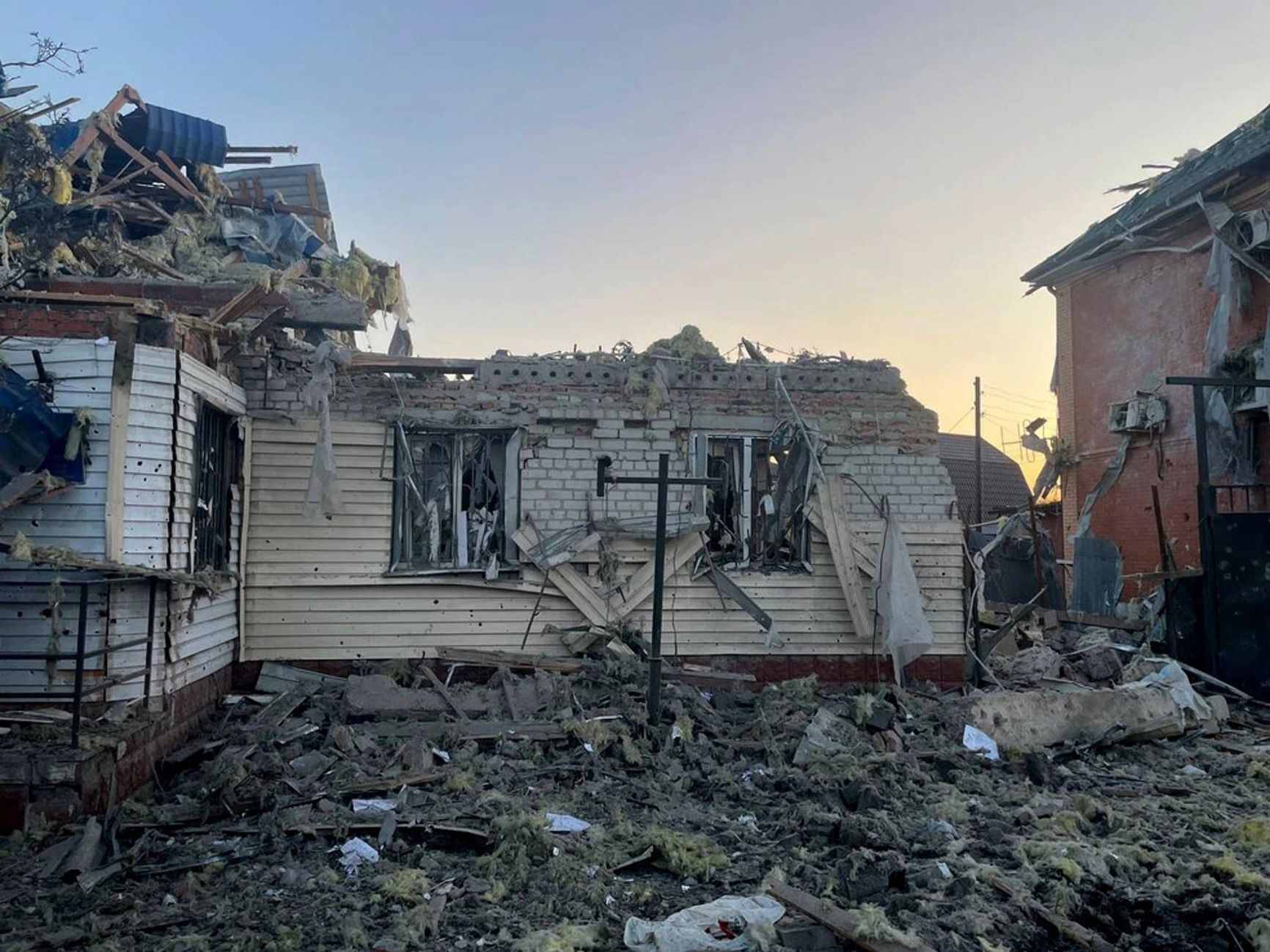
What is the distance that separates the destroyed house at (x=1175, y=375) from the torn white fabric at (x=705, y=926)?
776cm

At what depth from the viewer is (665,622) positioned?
9109 millimetres

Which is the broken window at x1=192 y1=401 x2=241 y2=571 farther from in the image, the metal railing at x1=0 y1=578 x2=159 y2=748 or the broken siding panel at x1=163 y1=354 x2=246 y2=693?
the metal railing at x1=0 y1=578 x2=159 y2=748

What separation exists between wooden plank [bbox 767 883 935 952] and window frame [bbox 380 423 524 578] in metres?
5.06

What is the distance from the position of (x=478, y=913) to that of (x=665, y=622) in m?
4.84

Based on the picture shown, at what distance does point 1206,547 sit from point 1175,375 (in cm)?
639

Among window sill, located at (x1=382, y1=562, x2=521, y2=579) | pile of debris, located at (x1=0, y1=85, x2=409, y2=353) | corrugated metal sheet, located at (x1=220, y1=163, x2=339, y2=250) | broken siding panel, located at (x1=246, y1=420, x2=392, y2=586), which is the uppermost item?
corrugated metal sheet, located at (x1=220, y1=163, x2=339, y2=250)

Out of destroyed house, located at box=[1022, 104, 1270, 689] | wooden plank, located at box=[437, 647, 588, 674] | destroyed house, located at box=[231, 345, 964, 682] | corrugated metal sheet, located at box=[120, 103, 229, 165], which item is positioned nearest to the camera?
wooden plank, located at box=[437, 647, 588, 674]

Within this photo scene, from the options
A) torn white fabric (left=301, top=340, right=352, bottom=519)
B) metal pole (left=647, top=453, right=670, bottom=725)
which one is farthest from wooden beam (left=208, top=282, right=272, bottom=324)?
metal pole (left=647, top=453, right=670, bottom=725)

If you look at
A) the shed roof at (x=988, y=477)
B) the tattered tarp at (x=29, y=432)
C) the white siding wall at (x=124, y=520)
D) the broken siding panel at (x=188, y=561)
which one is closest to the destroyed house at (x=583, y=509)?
the broken siding panel at (x=188, y=561)

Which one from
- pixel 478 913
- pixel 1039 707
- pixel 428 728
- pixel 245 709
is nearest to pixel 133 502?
pixel 245 709

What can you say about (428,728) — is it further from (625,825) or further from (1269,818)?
(1269,818)

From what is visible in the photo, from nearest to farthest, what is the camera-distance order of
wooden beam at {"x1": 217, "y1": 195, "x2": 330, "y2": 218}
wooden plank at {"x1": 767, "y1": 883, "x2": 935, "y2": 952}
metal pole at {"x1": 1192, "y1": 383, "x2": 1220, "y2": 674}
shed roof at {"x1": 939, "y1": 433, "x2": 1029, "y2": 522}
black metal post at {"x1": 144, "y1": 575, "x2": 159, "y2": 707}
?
wooden plank at {"x1": 767, "y1": 883, "x2": 935, "y2": 952} < black metal post at {"x1": 144, "y1": 575, "x2": 159, "y2": 707} < metal pole at {"x1": 1192, "y1": 383, "x2": 1220, "y2": 674} < wooden beam at {"x1": 217, "y1": 195, "x2": 330, "y2": 218} < shed roof at {"x1": 939, "y1": 433, "x2": 1029, "y2": 522}

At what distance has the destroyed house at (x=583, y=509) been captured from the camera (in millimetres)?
8719

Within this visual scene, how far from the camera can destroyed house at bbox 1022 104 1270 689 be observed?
10188mm
